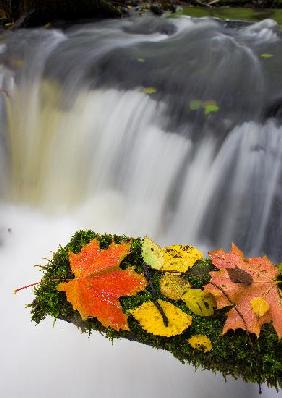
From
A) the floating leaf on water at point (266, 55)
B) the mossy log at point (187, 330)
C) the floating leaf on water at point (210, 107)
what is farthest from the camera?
the floating leaf on water at point (266, 55)

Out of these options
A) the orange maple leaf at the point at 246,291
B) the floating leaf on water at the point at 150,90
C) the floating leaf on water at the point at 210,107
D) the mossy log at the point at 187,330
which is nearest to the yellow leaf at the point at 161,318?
the mossy log at the point at 187,330

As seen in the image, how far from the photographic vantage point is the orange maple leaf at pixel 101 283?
5.00ft

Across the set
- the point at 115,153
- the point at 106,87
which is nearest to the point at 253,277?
the point at 115,153

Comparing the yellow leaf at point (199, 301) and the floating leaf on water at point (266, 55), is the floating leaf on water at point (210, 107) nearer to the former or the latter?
the floating leaf on water at point (266, 55)

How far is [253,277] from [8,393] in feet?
5.57

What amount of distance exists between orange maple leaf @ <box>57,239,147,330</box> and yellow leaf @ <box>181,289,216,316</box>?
0.18m

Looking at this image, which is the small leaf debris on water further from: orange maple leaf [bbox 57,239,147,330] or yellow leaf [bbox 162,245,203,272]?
orange maple leaf [bbox 57,239,147,330]

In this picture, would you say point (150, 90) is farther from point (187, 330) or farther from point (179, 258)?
point (187, 330)

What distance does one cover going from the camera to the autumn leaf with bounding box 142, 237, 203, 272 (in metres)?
1.73

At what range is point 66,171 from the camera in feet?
13.5

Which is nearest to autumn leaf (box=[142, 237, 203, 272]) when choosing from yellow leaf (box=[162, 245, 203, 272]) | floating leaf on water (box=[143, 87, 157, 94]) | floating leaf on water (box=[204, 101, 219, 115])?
yellow leaf (box=[162, 245, 203, 272])

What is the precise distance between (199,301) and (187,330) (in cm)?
13

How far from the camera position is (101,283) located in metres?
1.65

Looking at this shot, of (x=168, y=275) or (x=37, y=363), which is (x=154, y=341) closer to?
(x=168, y=275)
